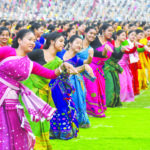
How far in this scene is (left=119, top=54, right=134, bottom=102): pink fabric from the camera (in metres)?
8.29

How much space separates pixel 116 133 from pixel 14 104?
7.84 feet

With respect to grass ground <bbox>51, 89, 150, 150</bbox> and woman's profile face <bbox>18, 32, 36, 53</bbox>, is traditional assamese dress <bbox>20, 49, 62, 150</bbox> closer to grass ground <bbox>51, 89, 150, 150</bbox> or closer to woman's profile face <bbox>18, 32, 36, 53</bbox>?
grass ground <bbox>51, 89, 150, 150</bbox>

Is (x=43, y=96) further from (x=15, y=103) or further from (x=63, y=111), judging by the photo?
(x=15, y=103)

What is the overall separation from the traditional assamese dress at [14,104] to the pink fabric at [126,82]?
4883 millimetres

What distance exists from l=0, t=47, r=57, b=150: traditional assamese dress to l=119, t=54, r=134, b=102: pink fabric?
192 inches

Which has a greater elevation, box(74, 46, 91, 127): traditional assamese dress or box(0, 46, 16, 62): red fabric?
box(0, 46, 16, 62): red fabric

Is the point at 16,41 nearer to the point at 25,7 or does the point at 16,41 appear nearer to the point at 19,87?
the point at 19,87

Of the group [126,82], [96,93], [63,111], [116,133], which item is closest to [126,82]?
[126,82]

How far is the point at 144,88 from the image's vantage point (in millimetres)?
10055

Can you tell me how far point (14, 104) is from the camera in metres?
3.49

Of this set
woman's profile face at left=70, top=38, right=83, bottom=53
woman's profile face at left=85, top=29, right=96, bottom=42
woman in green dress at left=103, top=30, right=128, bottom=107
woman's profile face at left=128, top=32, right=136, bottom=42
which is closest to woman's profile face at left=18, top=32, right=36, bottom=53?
woman's profile face at left=70, top=38, right=83, bottom=53

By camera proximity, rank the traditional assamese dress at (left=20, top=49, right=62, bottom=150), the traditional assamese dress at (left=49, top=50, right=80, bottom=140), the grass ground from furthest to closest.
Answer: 1. the traditional assamese dress at (left=49, top=50, right=80, bottom=140)
2. the grass ground
3. the traditional assamese dress at (left=20, top=49, right=62, bottom=150)

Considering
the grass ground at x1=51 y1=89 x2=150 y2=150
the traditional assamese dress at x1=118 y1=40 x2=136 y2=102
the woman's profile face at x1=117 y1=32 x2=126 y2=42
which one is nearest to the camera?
the grass ground at x1=51 y1=89 x2=150 y2=150

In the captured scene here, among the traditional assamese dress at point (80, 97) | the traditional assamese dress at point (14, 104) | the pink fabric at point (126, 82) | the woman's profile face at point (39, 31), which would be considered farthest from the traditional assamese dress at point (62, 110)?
the pink fabric at point (126, 82)
